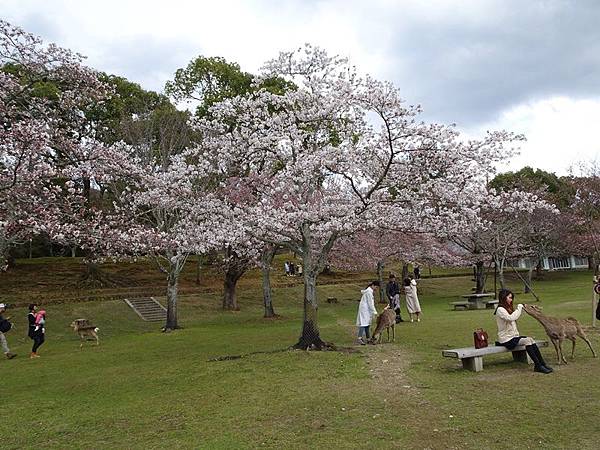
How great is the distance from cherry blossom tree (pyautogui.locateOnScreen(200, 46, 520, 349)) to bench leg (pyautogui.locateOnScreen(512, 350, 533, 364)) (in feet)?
13.0

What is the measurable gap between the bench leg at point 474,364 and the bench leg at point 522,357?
1066 mm

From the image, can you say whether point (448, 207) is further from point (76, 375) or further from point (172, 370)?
point (76, 375)

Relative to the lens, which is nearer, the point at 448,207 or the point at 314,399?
the point at 314,399

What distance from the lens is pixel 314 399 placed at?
27.1 feet

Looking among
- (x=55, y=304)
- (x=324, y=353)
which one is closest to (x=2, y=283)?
(x=55, y=304)

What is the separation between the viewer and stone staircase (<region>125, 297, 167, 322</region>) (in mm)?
26125

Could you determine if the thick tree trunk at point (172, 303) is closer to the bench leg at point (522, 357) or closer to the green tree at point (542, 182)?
the bench leg at point (522, 357)

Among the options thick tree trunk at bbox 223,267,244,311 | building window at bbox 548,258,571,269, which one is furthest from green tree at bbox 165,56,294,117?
building window at bbox 548,258,571,269

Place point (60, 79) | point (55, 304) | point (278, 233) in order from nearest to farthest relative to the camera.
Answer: point (60, 79) → point (278, 233) → point (55, 304)

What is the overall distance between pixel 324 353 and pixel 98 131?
68.9 ft

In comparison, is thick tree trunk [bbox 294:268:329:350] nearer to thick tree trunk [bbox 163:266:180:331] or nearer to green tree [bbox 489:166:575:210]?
thick tree trunk [bbox 163:266:180:331]

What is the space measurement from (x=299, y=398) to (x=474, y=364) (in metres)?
3.51

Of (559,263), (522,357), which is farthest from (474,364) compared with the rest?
(559,263)

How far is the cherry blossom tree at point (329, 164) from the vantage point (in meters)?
12.5
